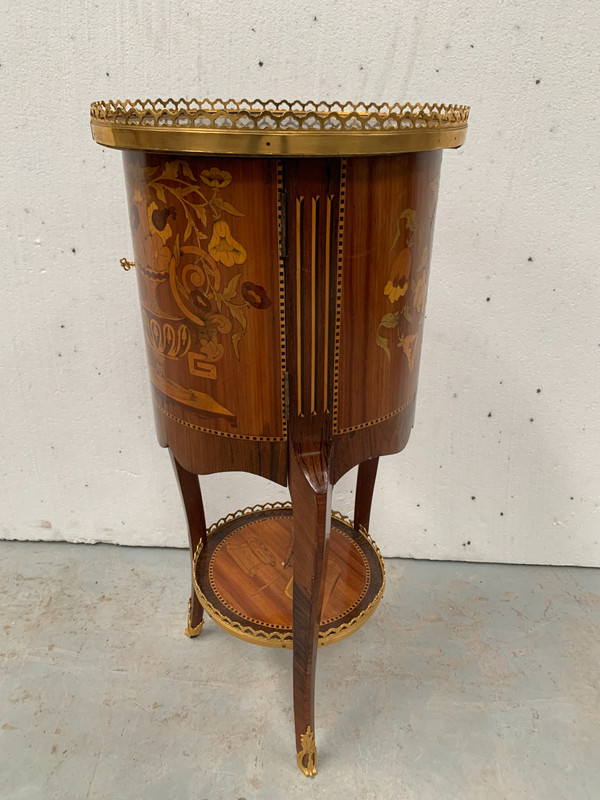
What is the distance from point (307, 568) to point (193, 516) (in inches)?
19.6

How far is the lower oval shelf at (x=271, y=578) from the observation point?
134 cm

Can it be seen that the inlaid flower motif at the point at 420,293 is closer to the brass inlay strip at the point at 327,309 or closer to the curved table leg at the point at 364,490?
the brass inlay strip at the point at 327,309

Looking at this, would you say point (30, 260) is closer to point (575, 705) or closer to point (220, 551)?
point (220, 551)

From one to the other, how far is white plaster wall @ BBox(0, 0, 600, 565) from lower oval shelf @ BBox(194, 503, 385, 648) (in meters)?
0.26

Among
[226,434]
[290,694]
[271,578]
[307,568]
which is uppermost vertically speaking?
[226,434]

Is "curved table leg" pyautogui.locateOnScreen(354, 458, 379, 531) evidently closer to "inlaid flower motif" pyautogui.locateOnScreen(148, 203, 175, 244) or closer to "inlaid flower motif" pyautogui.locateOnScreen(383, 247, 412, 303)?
"inlaid flower motif" pyautogui.locateOnScreen(383, 247, 412, 303)

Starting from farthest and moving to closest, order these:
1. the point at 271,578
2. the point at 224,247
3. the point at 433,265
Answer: the point at 433,265 → the point at 271,578 → the point at 224,247

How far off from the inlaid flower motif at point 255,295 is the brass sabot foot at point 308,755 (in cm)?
97

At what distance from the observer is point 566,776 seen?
133cm

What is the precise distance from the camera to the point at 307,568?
1119 millimetres

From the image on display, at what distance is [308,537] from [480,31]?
122cm

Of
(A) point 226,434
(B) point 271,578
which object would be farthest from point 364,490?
(A) point 226,434

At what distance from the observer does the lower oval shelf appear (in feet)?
4.41

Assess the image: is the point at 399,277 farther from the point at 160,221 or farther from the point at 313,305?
the point at 160,221
